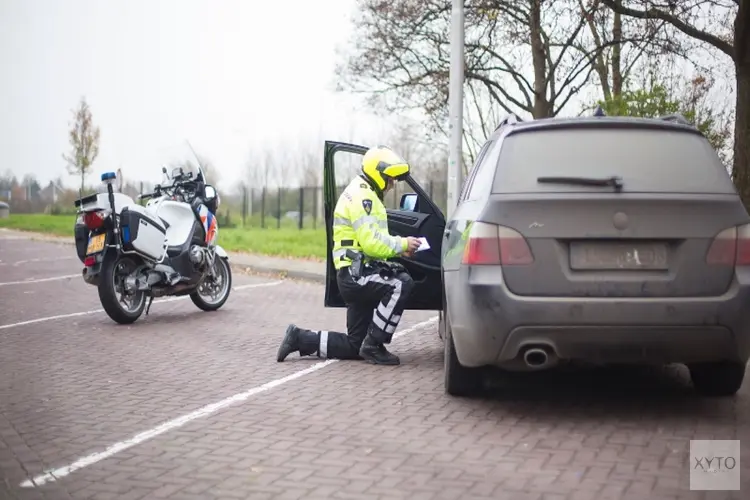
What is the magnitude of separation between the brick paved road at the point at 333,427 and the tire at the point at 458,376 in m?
0.10

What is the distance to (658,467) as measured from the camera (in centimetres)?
487

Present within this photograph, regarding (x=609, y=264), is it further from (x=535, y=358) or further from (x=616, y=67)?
(x=616, y=67)

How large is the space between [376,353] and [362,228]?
3.56 ft

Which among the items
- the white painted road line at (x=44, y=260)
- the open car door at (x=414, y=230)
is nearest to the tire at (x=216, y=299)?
the open car door at (x=414, y=230)

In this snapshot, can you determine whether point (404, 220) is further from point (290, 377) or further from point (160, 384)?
point (160, 384)

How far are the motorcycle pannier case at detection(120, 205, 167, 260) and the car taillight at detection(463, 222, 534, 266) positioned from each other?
5.53m

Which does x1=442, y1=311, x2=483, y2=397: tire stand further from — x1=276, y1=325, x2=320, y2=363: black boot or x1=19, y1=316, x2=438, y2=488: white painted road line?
x1=276, y1=325, x2=320, y2=363: black boot

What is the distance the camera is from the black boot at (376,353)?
7992 millimetres

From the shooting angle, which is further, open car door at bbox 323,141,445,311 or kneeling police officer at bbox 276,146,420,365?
open car door at bbox 323,141,445,311

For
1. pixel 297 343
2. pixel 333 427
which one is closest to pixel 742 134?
pixel 297 343

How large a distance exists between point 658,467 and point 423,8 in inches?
774

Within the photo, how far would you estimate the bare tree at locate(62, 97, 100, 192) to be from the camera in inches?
1803

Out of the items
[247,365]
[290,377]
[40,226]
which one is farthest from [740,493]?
[40,226]

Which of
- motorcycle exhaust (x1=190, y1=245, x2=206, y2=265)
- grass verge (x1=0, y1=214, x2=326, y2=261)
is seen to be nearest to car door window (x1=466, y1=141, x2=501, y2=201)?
motorcycle exhaust (x1=190, y1=245, x2=206, y2=265)
